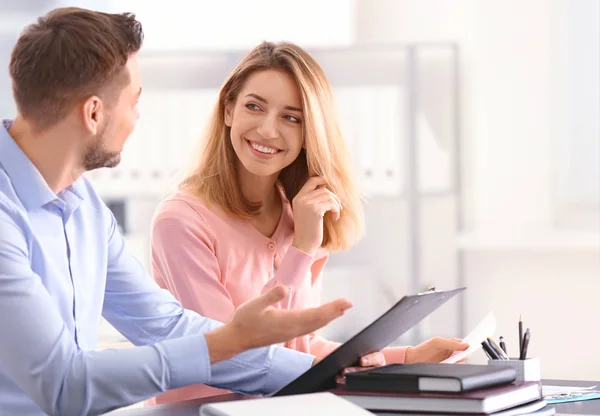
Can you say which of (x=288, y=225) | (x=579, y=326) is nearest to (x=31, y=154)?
(x=288, y=225)

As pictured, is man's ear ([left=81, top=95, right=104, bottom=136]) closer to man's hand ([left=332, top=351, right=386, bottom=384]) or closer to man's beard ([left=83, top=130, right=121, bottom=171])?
man's beard ([left=83, top=130, right=121, bottom=171])

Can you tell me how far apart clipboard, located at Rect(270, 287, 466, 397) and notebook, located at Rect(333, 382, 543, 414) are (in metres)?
0.07

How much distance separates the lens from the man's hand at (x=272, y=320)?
110 cm

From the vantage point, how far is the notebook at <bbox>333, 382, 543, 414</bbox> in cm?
110

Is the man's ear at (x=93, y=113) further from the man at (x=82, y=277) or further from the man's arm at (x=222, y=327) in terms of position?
the man's arm at (x=222, y=327)

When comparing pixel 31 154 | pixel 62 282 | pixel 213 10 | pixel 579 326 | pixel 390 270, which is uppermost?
pixel 213 10

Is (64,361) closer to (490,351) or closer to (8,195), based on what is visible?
(8,195)

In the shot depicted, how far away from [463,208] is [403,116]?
45cm

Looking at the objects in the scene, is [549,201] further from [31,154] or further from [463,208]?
[31,154]

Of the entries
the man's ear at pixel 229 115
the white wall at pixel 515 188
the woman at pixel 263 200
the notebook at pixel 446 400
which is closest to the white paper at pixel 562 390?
the notebook at pixel 446 400

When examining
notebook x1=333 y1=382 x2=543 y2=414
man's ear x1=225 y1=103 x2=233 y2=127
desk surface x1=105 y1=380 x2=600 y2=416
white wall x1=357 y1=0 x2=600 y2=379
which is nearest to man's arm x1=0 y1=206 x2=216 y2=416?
desk surface x1=105 y1=380 x2=600 y2=416

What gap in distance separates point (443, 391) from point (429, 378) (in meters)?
0.03

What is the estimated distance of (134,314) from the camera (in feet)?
5.12

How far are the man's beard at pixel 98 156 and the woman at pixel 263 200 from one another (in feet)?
1.53
